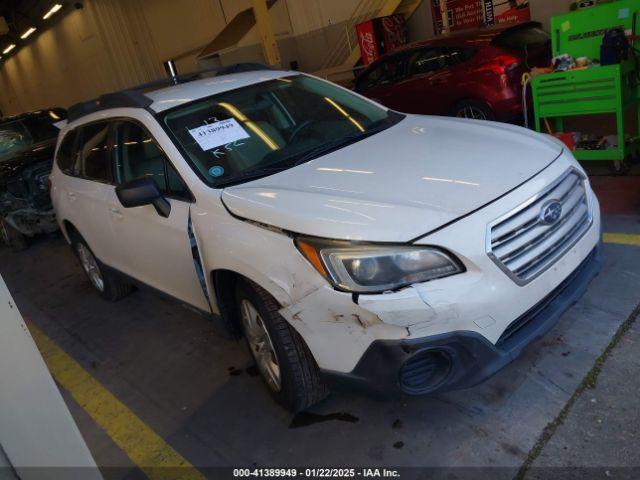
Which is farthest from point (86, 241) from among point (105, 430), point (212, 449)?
point (212, 449)

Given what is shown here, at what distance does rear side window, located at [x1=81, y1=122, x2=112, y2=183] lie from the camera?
3744mm

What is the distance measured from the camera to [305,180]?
2.57 m

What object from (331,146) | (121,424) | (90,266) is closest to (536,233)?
(331,146)

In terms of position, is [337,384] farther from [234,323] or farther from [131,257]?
[131,257]

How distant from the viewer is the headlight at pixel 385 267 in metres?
2.08

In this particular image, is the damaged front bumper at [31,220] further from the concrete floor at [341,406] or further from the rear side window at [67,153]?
the concrete floor at [341,406]

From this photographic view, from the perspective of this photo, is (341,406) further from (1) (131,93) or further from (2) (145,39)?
(2) (145,39)

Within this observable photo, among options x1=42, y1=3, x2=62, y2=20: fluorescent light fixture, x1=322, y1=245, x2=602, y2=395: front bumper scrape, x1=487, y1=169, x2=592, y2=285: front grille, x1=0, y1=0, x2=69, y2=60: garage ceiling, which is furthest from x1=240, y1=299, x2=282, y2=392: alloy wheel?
x1=0, y1=0, x2=69, y2=60: garage ceiling

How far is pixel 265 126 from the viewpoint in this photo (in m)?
3.17

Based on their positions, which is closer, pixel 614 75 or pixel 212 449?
pixel 212 449

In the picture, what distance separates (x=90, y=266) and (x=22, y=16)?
25265mm

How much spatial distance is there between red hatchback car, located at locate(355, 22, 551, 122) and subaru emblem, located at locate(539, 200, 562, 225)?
4.18 m

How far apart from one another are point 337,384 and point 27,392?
3.91 feet

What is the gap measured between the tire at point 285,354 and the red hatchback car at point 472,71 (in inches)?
185
